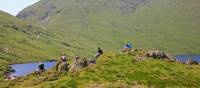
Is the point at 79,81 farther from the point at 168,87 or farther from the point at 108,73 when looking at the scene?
the point at 168,87

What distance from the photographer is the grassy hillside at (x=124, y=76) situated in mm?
65062

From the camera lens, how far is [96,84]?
64500 mm

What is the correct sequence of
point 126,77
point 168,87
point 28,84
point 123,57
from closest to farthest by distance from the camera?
point 168,87
point 126,77
point 28,84
point 123,57

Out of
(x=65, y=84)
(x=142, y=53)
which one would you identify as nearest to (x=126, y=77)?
(x=65, y=84)

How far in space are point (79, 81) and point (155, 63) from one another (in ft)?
58.8

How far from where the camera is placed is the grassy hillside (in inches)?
2562

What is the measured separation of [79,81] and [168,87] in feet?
47.1

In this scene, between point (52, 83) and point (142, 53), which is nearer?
point (52, 83)

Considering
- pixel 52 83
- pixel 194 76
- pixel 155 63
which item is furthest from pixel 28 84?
pixel 194 76

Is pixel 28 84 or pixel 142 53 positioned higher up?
pixel 142 53

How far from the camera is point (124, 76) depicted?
68812 millimetres

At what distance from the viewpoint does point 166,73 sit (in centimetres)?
7175

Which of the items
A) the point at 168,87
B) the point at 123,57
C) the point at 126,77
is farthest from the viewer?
the point at 123,57

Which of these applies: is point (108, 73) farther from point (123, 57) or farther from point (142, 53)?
point (142, 53)
